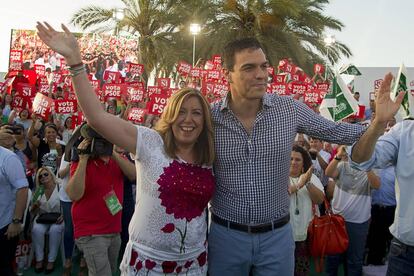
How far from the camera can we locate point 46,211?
608 centimetres

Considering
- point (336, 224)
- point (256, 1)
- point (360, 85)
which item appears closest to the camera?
point (336, 224)

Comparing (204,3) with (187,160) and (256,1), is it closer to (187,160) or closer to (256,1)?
(256,1)

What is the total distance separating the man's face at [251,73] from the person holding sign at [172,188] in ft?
0.78

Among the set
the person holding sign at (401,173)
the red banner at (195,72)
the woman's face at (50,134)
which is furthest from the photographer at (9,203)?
the red banner at (195,72)

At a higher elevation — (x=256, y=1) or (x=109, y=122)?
(x=256, y=1)

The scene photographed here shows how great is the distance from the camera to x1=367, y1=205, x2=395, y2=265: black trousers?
619cm

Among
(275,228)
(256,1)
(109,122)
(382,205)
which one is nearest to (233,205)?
(275,228)

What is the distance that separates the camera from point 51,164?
6441mm

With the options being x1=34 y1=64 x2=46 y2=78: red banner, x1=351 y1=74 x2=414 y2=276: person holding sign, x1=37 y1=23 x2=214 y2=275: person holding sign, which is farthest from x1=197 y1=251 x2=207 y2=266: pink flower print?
x1=34 y1=64 x2=46 y2=78: red banner

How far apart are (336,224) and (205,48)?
12922 millimetres

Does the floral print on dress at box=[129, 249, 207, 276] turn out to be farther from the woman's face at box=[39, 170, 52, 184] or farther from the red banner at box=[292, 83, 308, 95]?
the red banner at box=[292, 83, 308, 95]

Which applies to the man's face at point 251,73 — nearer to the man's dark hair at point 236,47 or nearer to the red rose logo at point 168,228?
the man's dark hair at point 236,47

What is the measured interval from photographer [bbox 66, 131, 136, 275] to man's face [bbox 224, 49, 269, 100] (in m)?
1.54

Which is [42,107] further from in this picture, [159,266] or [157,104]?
[159,266]
